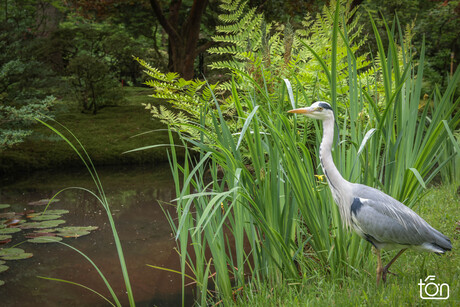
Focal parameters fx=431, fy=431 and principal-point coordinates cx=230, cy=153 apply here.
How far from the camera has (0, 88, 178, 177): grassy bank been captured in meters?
8.09

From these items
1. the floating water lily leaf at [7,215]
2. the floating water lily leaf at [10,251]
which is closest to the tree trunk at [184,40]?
the floating water lily leaf at [7,215]

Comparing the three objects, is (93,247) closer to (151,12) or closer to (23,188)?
(23,188)

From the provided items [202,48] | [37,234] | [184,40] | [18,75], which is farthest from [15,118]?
[202,48]

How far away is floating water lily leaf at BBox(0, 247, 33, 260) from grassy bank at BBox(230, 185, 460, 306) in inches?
102

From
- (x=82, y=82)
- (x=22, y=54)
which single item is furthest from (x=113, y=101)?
(x=22, y=54)

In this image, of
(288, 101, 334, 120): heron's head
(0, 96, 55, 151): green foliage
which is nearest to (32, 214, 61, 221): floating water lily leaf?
(0, 96, 55, 151): green foliage

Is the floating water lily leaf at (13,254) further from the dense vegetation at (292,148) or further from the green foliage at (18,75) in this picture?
the green foliage at (18,75)

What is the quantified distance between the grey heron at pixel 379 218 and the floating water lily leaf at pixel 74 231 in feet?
10.9

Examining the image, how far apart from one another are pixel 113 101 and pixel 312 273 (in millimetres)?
9484

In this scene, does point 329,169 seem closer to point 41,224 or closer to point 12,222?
point 41,224

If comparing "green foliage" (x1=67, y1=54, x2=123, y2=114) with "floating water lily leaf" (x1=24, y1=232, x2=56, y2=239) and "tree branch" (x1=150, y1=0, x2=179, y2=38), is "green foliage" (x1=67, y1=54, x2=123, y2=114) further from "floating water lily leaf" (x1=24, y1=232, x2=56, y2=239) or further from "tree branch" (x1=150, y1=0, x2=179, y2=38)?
"floating water lily leaf" (x1=24, y1=232, x2=56, y2=239)

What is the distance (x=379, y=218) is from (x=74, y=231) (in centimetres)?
362

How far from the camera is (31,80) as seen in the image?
8.05 metres

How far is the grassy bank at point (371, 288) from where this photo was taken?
154 cm
